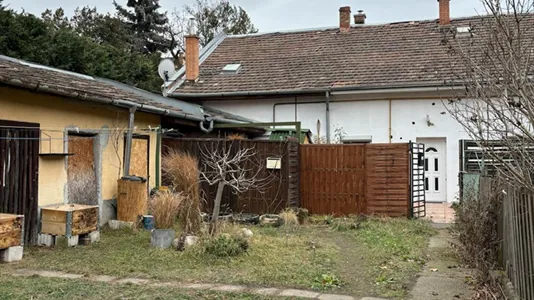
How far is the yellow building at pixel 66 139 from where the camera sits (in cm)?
830

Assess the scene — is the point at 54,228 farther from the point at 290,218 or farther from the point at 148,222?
the point at 290,218

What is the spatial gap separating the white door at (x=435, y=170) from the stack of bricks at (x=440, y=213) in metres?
0.56

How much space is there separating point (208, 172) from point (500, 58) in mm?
9121

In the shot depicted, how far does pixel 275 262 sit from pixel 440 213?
25.9ft

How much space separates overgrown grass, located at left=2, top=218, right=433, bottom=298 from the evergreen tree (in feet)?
103

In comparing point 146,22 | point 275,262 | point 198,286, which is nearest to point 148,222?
point 275,262

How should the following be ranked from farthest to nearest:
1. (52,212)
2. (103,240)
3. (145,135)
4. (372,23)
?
(372,23), (145,135), (103,240), (52,212)

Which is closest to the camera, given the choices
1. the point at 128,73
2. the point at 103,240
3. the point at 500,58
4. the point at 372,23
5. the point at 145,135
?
the point at 500,58

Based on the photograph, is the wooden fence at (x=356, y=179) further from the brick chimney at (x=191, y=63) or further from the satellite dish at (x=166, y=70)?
the satellite dish at (x=166, y=70)

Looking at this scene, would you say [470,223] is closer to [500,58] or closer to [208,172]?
[500,58]

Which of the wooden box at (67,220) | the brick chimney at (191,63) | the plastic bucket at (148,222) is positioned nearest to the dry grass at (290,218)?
the plastic bucket at (148,222)

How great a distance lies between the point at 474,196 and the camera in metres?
7.45

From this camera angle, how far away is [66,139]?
962 cm

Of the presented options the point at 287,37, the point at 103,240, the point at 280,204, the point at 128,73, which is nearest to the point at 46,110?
the point at 103,240
